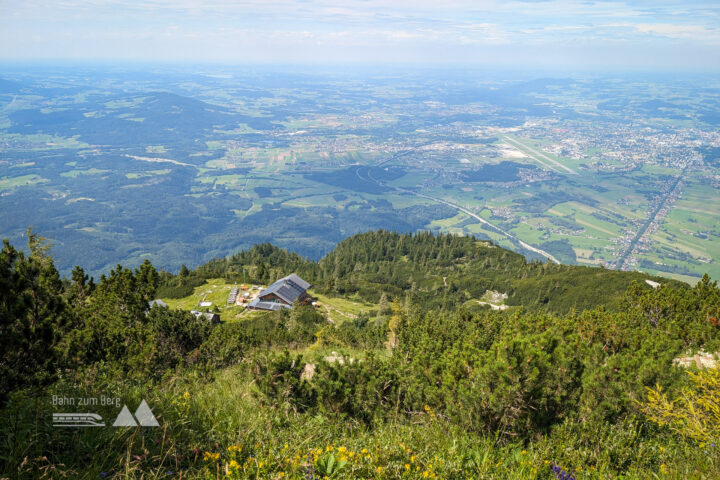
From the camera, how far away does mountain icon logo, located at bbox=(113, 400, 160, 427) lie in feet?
17.1

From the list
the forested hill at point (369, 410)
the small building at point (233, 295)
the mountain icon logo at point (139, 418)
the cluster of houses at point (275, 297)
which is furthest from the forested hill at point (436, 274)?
the mountain icon logo at point (139, 418)

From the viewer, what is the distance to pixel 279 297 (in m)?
55.7

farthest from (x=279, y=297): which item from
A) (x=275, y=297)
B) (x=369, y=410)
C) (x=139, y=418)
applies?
(x=139, y=418)

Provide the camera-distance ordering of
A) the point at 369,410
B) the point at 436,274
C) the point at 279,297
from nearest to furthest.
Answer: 1. the point at 369,410
2. the point at 279,297
3. the point at 436,274

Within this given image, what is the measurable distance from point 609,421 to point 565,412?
84 cm

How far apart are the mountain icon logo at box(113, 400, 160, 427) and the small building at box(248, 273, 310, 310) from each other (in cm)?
4725

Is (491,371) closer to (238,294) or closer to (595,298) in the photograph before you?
(238,294)

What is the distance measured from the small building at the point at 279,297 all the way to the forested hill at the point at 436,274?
45.9 feet

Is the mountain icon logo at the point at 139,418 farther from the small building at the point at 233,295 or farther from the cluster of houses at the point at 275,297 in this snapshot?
the small building at the point at 233,295

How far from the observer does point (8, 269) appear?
6.34 metres

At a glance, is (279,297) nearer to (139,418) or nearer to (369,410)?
(369,410)

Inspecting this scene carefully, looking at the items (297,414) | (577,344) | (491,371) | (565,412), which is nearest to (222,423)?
(297,414)

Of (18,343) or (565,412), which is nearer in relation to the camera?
(18,343)

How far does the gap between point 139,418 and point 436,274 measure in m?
104
